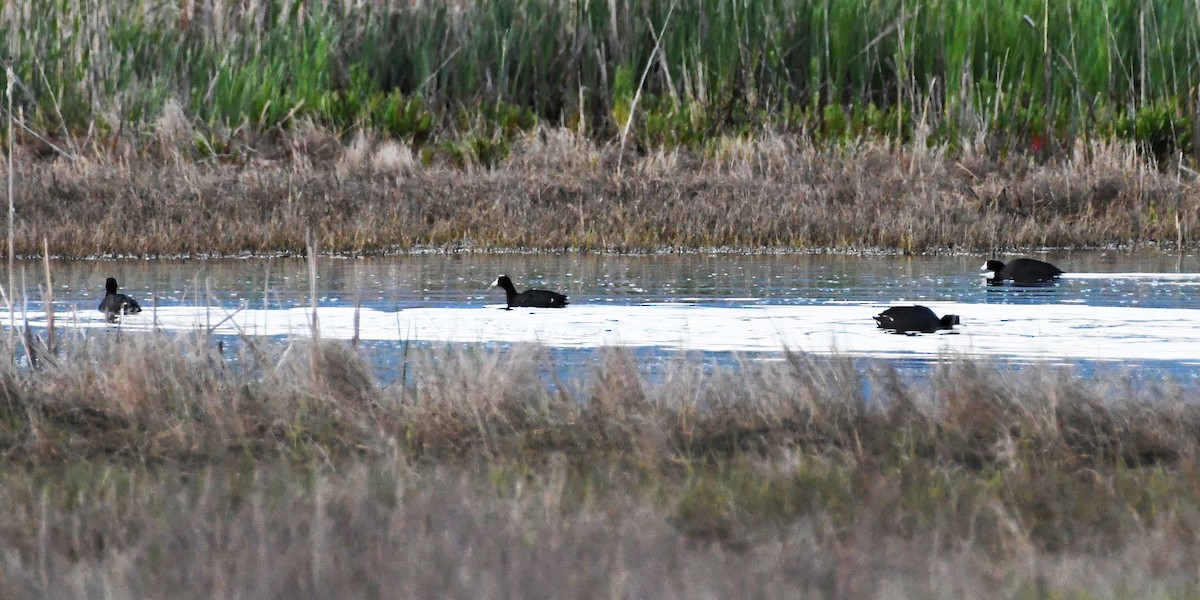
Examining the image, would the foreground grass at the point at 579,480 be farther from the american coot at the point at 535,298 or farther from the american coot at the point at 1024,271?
the american coot at the point at 1024,271

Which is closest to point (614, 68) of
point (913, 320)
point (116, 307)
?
point (116, 307)

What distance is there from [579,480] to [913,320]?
489 cm

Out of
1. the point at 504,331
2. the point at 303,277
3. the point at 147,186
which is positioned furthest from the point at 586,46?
the point at 504,331

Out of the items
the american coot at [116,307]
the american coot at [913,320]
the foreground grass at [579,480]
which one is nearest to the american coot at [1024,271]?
the american coot at [913,320]

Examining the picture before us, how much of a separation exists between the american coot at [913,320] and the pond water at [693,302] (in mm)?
93

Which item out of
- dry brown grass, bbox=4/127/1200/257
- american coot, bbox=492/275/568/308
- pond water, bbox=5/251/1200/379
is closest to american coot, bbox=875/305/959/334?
pond water, bbox=5/251/1200/379

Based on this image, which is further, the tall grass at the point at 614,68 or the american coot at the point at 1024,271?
the tall grass at the point at 614,68

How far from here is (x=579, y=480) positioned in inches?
239

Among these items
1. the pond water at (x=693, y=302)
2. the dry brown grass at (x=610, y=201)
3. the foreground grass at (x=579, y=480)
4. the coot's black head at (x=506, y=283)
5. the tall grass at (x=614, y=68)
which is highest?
the tall grass at (x=614, y=68)

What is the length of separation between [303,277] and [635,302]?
11.1ft

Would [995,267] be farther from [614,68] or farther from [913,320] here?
[614,68]

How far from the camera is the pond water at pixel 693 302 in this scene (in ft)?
32.7

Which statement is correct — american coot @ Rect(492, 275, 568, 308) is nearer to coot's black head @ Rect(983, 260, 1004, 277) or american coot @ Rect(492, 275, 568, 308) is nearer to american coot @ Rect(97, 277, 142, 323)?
american coot @ Rect(97, 277, 142, 323)

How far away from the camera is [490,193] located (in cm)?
1967
